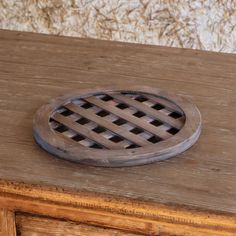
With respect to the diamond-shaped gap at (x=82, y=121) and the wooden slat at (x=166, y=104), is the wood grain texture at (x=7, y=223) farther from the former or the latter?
the wooden slat at (x=166, y=104)

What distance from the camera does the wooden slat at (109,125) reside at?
95cm

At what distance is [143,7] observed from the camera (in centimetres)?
Result: 169

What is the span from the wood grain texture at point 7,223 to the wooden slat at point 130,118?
27cm

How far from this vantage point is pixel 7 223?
0.94 m

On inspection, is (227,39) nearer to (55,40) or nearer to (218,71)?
(218,71)

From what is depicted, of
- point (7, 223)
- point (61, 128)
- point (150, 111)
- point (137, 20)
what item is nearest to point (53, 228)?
point (7, 223)

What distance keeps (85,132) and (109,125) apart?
0.05 metres

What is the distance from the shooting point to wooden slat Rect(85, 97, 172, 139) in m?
0.97

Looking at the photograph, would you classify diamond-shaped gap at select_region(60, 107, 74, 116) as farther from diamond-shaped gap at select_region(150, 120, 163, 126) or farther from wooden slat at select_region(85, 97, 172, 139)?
diamond-shaped gap at select_region(150, 120, 163, 126)

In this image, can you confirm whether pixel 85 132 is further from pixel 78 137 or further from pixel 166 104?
pixel 166 104

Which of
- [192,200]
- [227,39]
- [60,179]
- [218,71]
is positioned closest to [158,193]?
[192,200]

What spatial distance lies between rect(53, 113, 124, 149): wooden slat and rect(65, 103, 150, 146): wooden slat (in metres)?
0.03

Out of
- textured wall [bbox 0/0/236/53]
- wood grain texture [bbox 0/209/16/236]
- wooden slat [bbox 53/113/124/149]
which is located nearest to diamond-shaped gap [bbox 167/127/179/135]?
wooden slat [bbox 53/113/124/149]

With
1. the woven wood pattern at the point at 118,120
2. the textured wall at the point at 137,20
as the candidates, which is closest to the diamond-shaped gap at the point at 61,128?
the woven wood pattern at the point at 118,120
